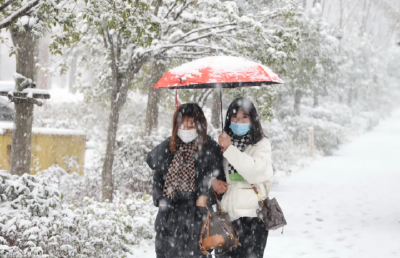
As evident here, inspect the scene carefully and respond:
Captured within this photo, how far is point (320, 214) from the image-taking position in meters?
8.52

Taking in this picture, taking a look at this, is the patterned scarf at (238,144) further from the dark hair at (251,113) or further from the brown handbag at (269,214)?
the brown handbag at (269,214)

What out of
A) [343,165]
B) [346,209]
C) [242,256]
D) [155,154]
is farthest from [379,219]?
[343,165]

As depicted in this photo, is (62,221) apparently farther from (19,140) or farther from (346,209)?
(346,209)

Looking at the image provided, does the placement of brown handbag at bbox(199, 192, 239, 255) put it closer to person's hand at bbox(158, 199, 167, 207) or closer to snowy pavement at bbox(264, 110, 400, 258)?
person's hand at bbox(158, 199, 167, 207)

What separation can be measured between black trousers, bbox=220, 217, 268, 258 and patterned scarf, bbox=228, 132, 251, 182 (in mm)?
353

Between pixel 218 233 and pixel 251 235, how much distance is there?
335 mm

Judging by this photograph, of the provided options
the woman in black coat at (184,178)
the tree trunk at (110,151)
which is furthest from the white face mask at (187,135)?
the tree trunk at (110,151)

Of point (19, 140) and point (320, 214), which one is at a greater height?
point (19, 140)

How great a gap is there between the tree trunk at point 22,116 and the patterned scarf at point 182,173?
3.68 meters

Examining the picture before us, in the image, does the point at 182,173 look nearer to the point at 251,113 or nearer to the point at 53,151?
the point at 251,113

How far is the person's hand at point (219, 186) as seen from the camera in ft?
11.7

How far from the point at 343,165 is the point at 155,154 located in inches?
530

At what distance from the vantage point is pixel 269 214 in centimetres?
346

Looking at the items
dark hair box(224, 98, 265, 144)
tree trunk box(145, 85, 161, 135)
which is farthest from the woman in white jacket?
tree trunk box(145, 85, 161, 135)
